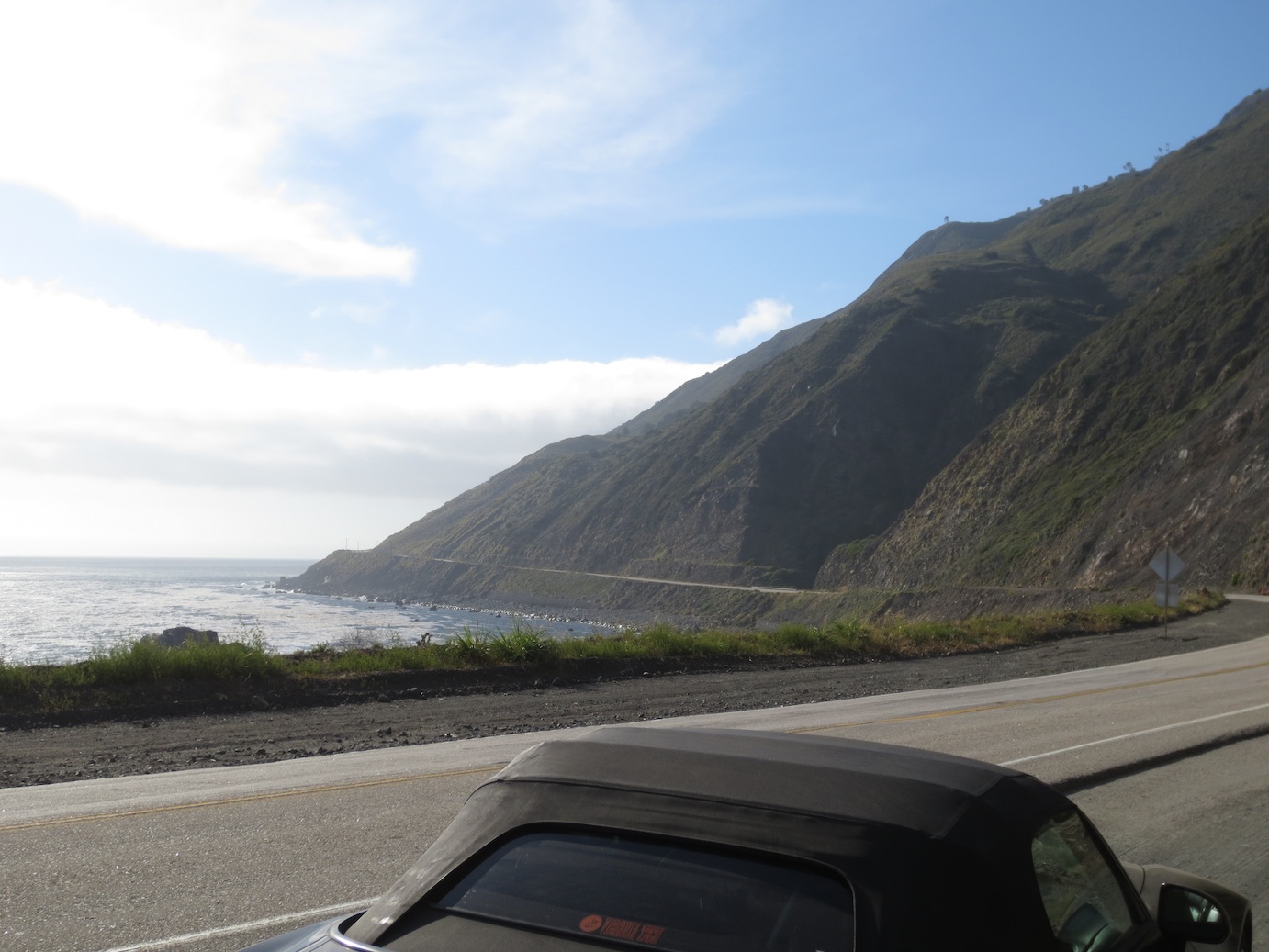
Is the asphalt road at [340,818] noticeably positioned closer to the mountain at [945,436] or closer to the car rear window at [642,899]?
the car rear window at [642,899]

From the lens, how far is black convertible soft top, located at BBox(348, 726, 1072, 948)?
2.16 metres

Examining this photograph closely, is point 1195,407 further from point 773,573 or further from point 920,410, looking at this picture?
point 920,410

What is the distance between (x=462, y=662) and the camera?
16.6 m

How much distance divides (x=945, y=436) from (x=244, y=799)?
3787 inches

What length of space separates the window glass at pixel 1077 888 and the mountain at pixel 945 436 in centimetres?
5116

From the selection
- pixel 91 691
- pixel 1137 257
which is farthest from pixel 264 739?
pixel 1137 257

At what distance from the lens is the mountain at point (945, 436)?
62312 millimetres

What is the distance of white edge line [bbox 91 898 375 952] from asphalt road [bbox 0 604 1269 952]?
0.01 m

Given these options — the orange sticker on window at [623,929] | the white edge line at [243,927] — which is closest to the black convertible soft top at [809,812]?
the orange sticker on window at [623,929]

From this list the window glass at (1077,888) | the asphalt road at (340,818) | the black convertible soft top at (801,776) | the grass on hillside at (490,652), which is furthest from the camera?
the grass on hillside at (490,652)

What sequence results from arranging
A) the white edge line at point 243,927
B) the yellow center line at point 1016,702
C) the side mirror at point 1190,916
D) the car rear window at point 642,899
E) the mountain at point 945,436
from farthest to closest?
the mountain at point 945,436 → the yellow center line at point 1016,702 → the white edge line at point 243,927 → the side mirror at point 1190,916 → the car rear window at point 642,899

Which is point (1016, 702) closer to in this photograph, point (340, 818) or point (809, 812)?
point (340, 818)

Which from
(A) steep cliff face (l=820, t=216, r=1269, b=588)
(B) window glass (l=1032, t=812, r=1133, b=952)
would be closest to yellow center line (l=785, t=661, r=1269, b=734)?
(B) window glass (l=1032, t=812, r=1133, b=952)

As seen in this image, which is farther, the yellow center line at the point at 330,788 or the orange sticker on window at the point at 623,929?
the yellow center line at the point at 330,788
